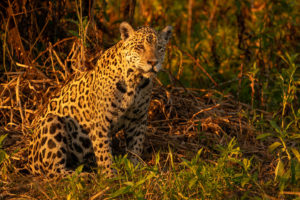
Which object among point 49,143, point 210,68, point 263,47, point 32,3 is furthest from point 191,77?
point 49,143

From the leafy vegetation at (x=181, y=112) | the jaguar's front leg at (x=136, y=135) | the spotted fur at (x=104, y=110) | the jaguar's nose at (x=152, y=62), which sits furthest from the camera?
the jaguar's front leg at (x=136, y=135)

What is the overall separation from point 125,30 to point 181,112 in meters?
1.82

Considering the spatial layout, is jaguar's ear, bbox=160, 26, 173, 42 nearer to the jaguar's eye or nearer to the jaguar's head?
the jaguar's head

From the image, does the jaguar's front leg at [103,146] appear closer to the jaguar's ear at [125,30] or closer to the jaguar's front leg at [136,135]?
the jaguar's front leg at [136,135]

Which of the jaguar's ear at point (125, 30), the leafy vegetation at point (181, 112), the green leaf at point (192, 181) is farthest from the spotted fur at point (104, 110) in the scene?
the green leaf at point (192, 181)

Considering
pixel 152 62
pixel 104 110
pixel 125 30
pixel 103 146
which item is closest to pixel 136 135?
pixel 103 146

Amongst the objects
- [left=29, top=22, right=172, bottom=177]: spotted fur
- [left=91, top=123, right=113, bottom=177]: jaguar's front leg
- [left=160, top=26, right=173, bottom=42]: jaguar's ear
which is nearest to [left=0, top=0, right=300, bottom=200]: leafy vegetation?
[left=91, top=123, right=113, bottom=177]: jaguar's front leg

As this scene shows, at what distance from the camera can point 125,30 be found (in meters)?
5.13

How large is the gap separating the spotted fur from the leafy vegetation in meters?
0.32

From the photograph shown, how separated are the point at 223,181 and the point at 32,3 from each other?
4142 millimetres

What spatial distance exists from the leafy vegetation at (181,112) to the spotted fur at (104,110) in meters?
0.32

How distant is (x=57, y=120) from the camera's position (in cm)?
534

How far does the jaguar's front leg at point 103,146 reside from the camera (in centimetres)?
520

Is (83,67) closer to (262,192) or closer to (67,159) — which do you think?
(67,159)
